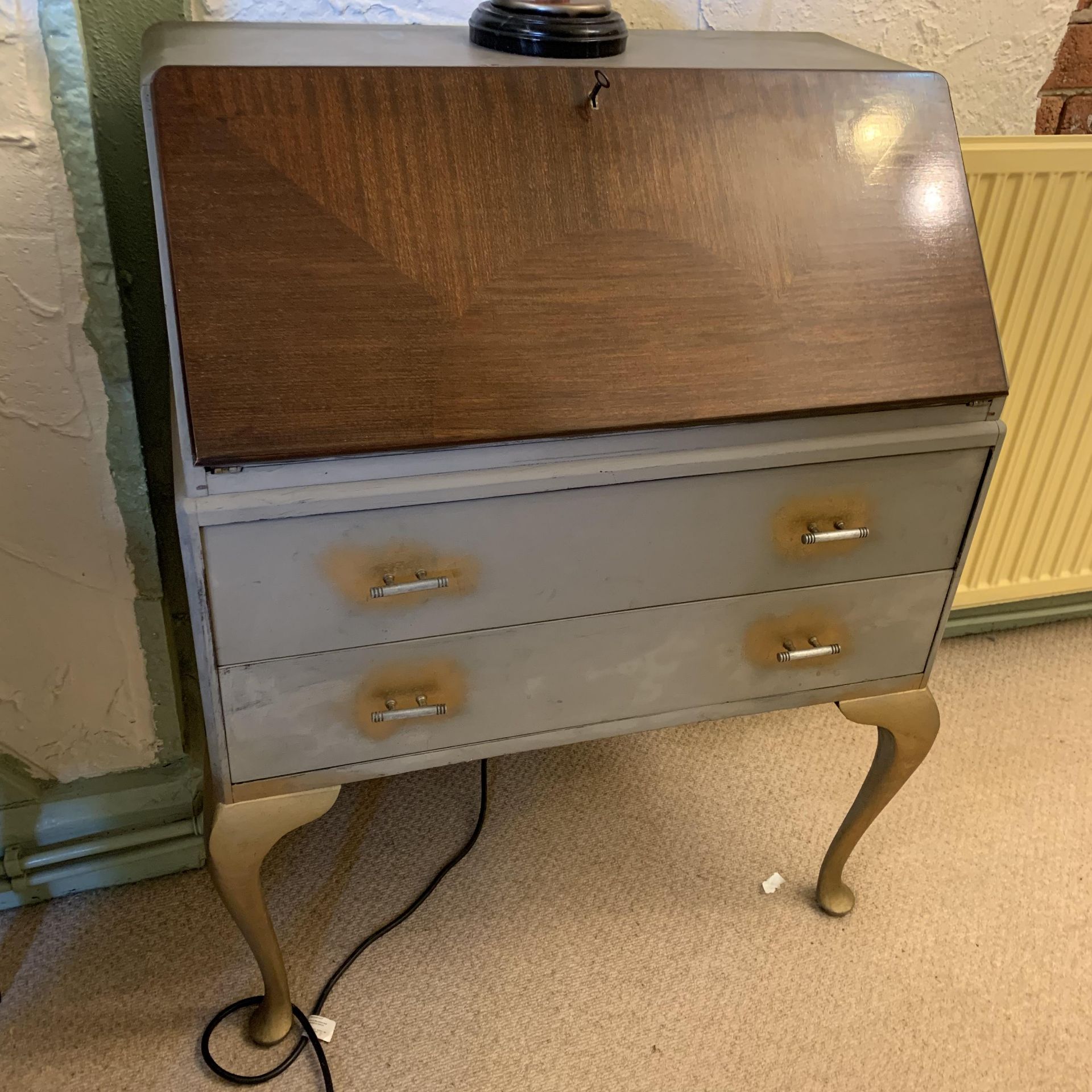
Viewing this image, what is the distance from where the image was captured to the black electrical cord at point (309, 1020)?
3.49 ft

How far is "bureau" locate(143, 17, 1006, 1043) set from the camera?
74cm

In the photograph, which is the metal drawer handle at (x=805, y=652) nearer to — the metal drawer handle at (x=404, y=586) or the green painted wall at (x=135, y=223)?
the metal drawer handle at (x=404, y=586)

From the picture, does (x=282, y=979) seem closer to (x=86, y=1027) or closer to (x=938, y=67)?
(x=86, y=1027)

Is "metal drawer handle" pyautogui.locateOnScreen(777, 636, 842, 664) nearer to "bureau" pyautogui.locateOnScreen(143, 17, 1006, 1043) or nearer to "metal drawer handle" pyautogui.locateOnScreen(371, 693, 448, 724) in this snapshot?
"bureau" pyautogui.locateOnScreen(143, 17, 1006, 1043)

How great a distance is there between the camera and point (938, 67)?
1274mm

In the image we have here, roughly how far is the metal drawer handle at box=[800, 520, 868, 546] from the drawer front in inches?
2.5

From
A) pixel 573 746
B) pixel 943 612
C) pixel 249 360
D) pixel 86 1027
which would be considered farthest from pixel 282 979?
pixel 943 612

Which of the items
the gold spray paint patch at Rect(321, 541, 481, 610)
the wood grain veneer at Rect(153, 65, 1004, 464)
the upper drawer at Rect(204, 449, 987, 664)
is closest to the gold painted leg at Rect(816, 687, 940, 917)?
the upper drawer at Rect(204, 449, 987, 664)

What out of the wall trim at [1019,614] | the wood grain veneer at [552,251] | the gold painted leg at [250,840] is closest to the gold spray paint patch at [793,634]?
the wood grain veneer at [552,251]

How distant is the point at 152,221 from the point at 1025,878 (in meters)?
1.35

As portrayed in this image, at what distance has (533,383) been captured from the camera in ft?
2.54

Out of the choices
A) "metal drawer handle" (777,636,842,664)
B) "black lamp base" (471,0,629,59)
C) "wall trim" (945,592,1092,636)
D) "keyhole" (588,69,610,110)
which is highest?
"black lamp base" (471,0,629,59)

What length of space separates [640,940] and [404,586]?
0.67 metres

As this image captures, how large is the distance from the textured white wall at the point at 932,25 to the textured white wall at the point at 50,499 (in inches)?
13.1
